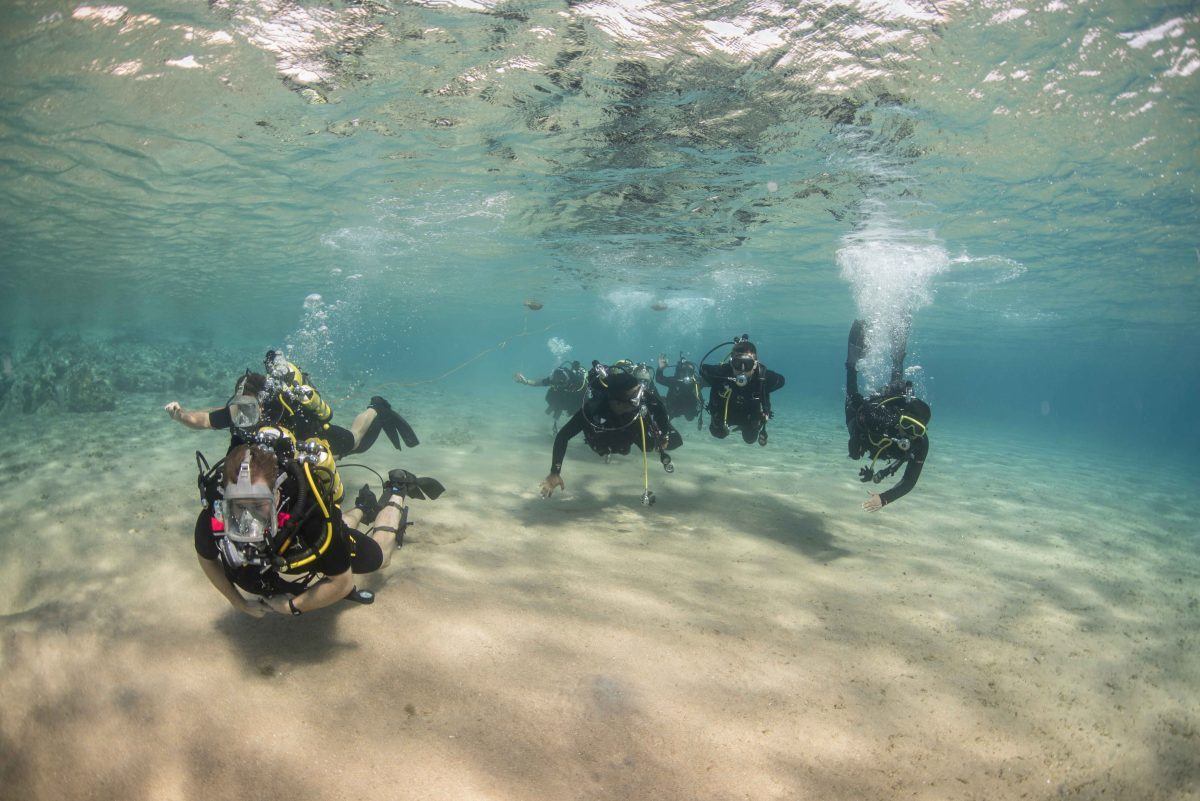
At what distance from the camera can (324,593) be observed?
3.38 meters

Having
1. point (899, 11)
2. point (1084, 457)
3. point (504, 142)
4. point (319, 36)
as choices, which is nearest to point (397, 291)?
point (504, 142)

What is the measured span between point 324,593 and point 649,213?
16.7 metres

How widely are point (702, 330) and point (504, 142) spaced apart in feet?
177

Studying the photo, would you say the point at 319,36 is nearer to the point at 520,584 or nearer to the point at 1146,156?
the point at 520,584

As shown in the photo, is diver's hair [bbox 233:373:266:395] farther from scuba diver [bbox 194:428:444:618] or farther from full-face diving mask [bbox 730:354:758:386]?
full-face diving mask [bbox 730:354:758:386]

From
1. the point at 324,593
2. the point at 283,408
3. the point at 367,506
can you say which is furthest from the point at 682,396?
the point at 324,593

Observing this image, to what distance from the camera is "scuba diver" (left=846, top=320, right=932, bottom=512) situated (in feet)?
23.1

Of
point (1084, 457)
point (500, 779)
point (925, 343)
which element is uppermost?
point (925, 343)

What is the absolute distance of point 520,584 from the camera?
495cm

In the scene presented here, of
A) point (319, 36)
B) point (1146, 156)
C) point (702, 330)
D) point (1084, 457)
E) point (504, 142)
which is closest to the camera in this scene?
point (319, 36)

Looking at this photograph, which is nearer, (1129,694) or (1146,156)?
(1129,694)

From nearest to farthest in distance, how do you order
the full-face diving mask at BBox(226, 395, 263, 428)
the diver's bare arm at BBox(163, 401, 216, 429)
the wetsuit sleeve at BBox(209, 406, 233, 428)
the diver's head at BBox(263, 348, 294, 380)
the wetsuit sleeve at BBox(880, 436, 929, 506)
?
the full-face diving mask at BBox(226, 395, 263, 428), the wetsuit sleeve at BBox(209, 406, 233, 428), the diver's bare arm at BBox(163, 401, 216, 429), the diver's head at BBox(263, 348, 294, 380), the wetsuit sleeve at BBox(880, 436, 929, 506)

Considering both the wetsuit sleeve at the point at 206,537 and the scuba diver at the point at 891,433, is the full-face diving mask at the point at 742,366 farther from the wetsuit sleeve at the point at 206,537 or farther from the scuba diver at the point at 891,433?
the wetsuit sleeve at the point at 206,537

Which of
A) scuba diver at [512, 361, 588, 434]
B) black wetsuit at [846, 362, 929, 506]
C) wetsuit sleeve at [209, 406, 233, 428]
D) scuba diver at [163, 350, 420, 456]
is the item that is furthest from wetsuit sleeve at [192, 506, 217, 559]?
scuba diver at [512, 361, 588, 434]
